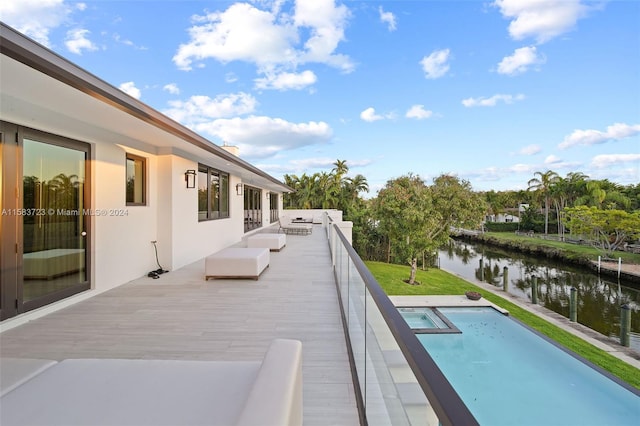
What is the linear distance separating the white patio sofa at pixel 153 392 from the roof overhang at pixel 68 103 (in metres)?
2.26

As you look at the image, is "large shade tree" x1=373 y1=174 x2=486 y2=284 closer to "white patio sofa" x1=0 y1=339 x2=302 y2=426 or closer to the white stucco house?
the white stucco house

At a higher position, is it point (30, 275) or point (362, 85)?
point (362, 85)

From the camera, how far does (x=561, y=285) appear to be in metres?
21.5

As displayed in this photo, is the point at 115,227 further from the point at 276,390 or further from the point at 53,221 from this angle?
the point at 276,390

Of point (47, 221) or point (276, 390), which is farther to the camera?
point (47, 221)

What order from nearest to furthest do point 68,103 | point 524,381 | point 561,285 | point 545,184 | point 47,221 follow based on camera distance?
point 68,103, point 47,221, point 524,381, point 561,285, point 545,184

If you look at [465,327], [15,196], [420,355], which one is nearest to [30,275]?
[15,196]

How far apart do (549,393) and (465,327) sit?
3.50m

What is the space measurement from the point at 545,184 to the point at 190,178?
4589 centimetres

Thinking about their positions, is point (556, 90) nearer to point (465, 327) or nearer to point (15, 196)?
point (465, 327)

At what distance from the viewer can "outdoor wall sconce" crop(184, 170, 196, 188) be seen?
6.98 m

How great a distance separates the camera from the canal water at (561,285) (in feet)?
51.9

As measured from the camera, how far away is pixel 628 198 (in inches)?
1270

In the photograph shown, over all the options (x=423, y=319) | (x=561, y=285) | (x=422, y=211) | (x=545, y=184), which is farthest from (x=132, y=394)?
(x=545, y=184)
